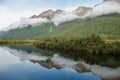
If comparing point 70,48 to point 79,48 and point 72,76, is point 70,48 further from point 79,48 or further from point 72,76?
point 72,76

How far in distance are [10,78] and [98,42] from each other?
2656 inches

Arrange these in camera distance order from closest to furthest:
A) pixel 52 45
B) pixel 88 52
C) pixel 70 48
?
pixel 88 52
pixel 70 48
pixel 52 45

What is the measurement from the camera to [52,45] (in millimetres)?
159375

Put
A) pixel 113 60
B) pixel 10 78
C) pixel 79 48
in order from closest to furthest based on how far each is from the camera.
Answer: pixel 10 78, pixel 113 60, pixel 79 48

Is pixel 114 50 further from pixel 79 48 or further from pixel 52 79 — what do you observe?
pixel 52 79

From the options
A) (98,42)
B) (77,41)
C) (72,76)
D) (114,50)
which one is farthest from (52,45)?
(72,76)

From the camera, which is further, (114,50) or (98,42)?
(98,42)

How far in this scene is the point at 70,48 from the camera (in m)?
138

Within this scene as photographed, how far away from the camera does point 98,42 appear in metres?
124

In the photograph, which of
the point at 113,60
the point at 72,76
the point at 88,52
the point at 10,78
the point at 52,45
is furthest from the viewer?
the point at 52,45

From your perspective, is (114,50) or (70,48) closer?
(114,50)

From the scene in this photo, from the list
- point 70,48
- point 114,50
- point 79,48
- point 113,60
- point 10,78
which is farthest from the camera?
point 70,48

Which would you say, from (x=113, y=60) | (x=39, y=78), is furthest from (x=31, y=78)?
(x=113, y=60)

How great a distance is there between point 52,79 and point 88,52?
58870 mm
